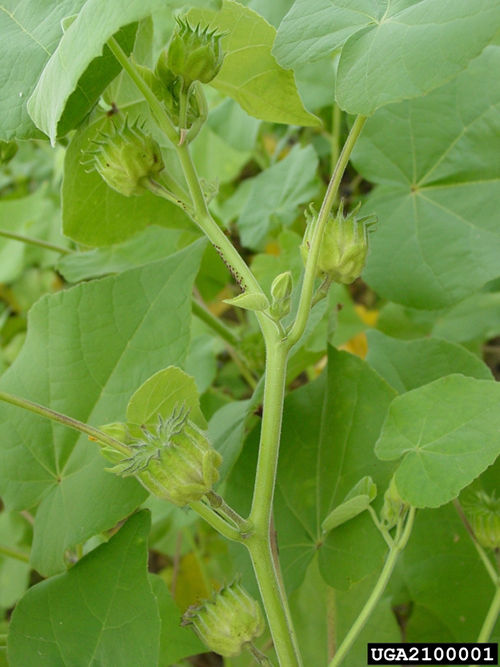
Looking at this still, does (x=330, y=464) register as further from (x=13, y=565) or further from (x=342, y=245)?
(x=13, y=565)

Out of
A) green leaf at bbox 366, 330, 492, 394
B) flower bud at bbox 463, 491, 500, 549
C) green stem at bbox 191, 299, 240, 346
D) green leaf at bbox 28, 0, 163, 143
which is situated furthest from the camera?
green stem at bbox 191, 299, 240, 346

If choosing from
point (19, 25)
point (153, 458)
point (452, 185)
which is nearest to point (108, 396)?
point (153, 458)

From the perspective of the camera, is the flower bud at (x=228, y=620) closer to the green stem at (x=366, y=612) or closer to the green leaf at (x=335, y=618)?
the green stem at (x=366, y=612)

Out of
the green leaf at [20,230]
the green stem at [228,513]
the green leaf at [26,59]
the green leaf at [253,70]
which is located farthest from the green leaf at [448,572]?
the green leaf at [20,230]

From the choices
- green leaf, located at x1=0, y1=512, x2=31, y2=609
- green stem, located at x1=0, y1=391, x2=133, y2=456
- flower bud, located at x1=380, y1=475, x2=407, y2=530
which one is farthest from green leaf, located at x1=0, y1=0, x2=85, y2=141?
green leaf, located at x1=0, y1=512, x2=31, y2=609

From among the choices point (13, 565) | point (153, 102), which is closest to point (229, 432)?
point (153, 102)

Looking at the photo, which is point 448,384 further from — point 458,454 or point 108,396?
point 108,396

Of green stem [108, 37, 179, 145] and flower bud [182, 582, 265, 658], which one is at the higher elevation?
green stem [108, 37, 179, 145]

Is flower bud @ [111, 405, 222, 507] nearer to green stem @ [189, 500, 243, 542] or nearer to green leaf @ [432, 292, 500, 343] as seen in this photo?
green stem @ [189, 500, 243, 542]
